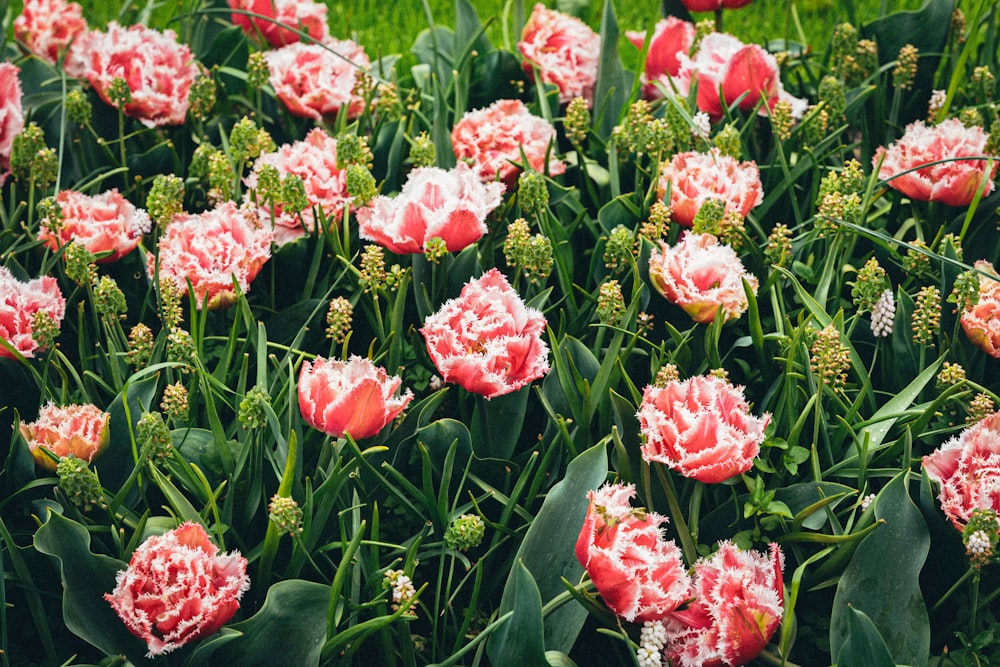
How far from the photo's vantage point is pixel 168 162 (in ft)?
5.72

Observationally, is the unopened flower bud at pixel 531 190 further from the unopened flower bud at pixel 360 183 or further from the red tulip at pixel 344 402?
the red tulip at pixel 344 402

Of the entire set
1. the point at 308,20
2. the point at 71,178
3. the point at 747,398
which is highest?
the point at 308,20

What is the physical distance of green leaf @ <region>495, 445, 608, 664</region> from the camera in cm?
110

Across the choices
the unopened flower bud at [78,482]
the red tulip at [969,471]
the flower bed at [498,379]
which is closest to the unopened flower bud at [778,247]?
the flower bed at [498,379]

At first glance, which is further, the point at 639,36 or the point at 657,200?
the point at 639,36

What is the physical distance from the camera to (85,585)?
3.40ft

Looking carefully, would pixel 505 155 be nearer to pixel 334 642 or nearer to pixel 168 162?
pixel 168 162

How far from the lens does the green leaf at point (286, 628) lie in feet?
3.34

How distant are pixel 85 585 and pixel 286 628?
23cm

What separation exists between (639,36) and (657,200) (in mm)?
673

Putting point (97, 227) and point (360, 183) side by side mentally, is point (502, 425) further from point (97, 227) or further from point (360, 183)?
point (97, 227)

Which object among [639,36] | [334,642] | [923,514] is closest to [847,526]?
[923,514]

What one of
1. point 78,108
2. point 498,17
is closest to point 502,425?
point 78,108

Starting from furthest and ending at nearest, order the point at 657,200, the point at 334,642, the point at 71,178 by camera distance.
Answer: the point at 71,178 < the point at 657,200 < the point at 334,642
